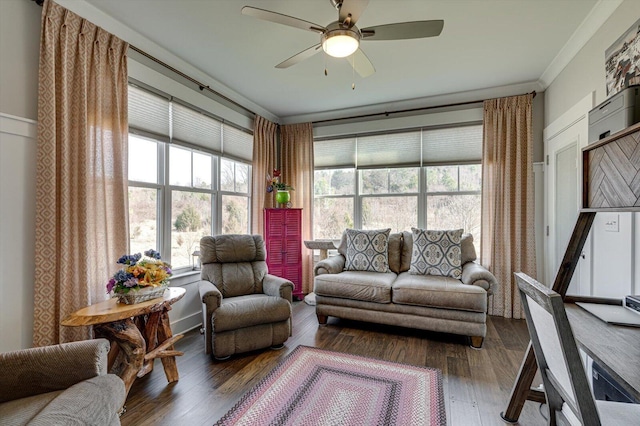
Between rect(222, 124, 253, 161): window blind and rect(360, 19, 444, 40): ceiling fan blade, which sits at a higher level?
rect(360, 19, 444, 40): ceiling fan blade

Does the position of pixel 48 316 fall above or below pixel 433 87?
below

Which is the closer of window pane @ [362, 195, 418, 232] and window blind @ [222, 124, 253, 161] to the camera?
window blind @ [222, 124, 253, 161]

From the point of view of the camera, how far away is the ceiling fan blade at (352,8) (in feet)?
5.23

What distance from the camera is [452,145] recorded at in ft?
12.5

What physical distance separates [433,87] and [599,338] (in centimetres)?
321

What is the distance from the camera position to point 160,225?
282 cm

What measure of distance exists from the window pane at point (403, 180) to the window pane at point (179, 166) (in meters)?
2.73

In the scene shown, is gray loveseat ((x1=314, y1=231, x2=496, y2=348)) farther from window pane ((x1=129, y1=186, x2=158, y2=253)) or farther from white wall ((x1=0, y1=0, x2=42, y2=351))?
white wall ((x1=0, y1=0, x2=42, y2=351))

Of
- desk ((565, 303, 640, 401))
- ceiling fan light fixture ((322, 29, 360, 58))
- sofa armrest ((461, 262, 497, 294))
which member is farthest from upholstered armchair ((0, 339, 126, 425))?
sofa armrest ((461, 262, 497, 294))

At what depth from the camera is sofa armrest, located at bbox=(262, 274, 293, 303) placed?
264 centimetres

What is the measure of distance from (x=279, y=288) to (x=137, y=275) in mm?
1160

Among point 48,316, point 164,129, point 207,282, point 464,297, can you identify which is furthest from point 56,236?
point 464,297

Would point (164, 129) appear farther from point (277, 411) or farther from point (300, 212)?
point (277, 411)

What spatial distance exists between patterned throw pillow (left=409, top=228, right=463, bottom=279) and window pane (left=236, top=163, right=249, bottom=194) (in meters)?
2.43
